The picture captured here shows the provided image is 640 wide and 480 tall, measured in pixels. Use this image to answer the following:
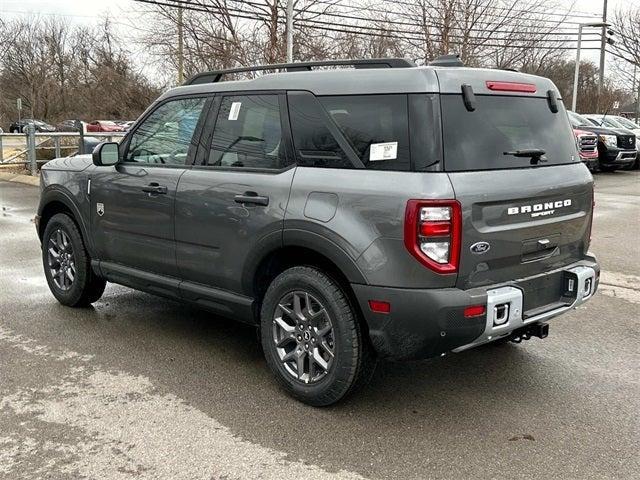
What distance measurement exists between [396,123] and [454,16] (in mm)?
22322

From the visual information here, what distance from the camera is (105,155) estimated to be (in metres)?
4.84

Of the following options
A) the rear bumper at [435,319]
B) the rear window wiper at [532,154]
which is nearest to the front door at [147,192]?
the rear bumper at [435,319]

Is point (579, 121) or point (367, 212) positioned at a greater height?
point (579, 121)

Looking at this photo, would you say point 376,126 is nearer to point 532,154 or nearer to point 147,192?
point 532,154

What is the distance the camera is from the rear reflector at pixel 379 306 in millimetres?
3275

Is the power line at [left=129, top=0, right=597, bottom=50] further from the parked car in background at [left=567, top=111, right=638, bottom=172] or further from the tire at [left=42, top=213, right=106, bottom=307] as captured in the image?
the tire at [left=42, top=213, right=106, bottom=307]

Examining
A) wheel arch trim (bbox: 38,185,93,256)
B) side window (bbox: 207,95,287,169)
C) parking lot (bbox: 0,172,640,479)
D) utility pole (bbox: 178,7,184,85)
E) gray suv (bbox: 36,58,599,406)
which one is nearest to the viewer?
parking lot (bbox: 0,172,640,479)

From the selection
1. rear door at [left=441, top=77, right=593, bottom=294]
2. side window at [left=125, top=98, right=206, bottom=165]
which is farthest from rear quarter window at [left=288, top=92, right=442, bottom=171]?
side window at [left=125, top=98, right=206, bottom=165]

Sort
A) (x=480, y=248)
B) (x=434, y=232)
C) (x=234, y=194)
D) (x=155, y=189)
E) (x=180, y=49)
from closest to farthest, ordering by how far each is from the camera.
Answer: (x=434, y=232), (x=480, y=248), (x=234, y=194), (x=155, y=189), (x=180, y=49)

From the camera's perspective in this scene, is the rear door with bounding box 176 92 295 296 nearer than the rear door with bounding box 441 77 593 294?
No

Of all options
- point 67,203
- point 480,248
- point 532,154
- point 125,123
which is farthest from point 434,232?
point 125,123

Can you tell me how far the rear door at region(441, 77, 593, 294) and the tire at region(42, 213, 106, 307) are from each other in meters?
3.36

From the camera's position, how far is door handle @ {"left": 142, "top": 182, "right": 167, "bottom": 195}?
443cm

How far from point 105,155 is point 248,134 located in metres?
1.37
